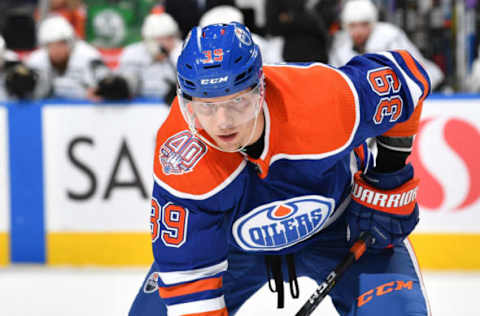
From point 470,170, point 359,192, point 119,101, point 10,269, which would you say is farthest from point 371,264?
point 10,269

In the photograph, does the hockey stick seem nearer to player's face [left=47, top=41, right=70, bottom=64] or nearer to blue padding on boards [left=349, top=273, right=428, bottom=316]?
blue padding on boards [left=349, top=273, right=428, bottom=316]

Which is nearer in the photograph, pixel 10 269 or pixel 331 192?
pixel 331 192

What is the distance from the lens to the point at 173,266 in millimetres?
1912

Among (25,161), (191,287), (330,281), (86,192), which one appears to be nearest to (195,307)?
(191,287)

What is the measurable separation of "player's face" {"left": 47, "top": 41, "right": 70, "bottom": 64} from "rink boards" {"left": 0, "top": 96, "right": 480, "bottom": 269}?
930 mm

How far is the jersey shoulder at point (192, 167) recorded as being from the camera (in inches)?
73.1

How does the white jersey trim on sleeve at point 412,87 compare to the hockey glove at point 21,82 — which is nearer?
the white jersey trim on sleeve at point 412,87

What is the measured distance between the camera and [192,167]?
6.12 ft

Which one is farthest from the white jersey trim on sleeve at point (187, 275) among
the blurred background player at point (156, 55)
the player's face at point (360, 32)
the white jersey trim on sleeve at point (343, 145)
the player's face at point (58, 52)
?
the player's face at point (58, 52)

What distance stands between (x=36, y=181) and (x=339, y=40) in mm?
2362

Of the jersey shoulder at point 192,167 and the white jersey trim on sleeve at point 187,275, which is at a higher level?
the jersey shoulder at point 192,167

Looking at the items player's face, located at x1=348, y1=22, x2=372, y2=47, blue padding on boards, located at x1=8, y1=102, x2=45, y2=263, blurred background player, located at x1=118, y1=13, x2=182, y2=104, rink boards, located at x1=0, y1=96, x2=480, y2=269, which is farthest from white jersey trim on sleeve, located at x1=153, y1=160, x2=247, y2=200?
player's face, located at x1=348, y1=22, x2=372, y2=47

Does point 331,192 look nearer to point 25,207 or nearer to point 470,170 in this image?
point 470,170

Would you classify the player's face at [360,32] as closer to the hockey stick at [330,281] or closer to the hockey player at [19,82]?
the hockey player at [19,82]
